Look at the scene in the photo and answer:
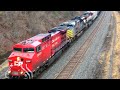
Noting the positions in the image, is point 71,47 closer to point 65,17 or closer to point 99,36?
point 99,36

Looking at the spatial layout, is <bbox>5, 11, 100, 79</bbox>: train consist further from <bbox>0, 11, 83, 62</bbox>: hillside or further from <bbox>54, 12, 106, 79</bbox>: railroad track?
<bbox>0, 11, 83, 62</bbox>: hillside

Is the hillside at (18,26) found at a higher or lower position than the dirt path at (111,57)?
higher

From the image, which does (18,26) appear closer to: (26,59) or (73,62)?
(73,62)

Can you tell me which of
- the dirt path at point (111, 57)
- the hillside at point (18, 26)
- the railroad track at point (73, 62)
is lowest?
the railroad track at point (73, 62)

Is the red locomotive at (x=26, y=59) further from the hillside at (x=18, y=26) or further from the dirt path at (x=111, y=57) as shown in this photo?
the hillside at (x=18, y=26)

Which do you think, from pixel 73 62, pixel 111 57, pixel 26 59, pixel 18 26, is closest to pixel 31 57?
pixel 26 59

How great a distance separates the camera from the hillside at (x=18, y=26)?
102 feet

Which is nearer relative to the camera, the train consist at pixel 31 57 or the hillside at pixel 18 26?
the train consist at pixel 31 57

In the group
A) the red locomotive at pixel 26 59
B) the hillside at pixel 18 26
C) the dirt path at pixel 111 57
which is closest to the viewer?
the red locomotive at pixel 26 59

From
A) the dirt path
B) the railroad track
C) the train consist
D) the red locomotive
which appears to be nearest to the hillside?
the train consist

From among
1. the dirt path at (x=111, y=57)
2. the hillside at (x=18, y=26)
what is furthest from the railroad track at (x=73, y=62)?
the hillside at (x=18, y=26)
